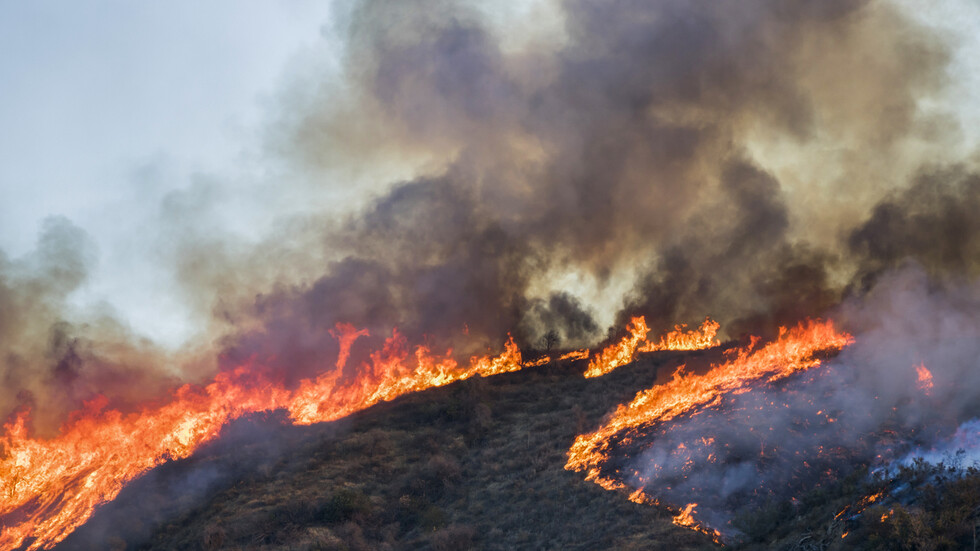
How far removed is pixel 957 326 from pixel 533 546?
Result: 22277 mm

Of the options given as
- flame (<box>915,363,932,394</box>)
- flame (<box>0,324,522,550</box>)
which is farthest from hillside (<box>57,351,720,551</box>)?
flame (<box>915,363,932,394</box>)

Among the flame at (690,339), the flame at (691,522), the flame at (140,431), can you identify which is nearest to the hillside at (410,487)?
the flame at (691,522)

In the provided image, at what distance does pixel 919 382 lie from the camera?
25.1m

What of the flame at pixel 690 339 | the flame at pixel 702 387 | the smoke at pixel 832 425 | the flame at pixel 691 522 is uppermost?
the flame at pixel 690 339

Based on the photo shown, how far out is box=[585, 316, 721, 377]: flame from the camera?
48562mm

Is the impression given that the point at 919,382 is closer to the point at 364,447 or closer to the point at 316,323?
the point at 364,447

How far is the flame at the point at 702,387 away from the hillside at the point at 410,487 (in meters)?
1.51

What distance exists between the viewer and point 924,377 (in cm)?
2523

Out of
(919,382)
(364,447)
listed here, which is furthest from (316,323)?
(919,382)

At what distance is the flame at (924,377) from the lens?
967 inches

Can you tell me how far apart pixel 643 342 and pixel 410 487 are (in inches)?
1031

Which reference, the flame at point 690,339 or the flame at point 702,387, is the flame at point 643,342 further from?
the flame at point 702,387

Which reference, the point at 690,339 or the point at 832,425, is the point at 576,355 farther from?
the point at 832,425

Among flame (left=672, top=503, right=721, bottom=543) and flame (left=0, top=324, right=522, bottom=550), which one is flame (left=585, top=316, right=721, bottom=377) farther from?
flame (left=672, top=503, right=721, bottom=543)
